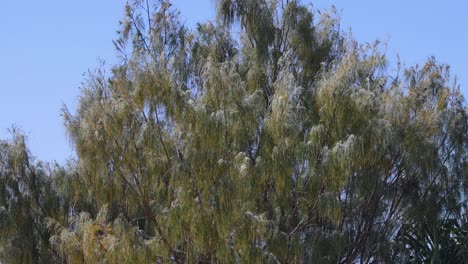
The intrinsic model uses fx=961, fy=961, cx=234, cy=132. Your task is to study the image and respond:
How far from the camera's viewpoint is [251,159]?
13.1 metres

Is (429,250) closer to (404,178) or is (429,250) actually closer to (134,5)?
(404,178)

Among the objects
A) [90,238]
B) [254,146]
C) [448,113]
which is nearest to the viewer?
[90,238]

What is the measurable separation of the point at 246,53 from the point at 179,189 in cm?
402

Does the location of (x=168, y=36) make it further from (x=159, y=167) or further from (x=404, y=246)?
(x=404, y=246)

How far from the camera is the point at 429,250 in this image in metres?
15.6

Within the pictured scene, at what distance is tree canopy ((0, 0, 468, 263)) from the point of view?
12.4m

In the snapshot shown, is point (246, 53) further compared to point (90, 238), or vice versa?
point (246, 53)

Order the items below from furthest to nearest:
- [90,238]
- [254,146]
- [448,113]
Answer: [448,113] < [254,146] < [90,238]

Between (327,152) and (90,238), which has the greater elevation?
(327,152)

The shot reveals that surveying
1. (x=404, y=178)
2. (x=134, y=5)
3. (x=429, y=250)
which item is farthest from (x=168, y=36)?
(x=429, y=250)

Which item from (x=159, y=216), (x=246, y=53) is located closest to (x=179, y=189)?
(x=159, y=216)

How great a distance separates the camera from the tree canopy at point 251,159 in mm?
12430

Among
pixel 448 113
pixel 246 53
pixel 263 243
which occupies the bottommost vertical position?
pixel 263 243

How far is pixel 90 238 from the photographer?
476 inches
